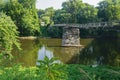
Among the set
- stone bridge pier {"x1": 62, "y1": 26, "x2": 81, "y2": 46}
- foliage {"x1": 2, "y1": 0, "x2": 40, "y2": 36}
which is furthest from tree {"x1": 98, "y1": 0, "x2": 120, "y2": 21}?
stone bridge pier {"x1": 62, "y1": 26, "x2": 81, "y2": 46}

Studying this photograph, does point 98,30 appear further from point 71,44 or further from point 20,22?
point 71,44

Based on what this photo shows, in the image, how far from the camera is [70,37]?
56312mm

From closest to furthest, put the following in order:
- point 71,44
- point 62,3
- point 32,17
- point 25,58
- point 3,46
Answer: point 3,46
point 25,58
point 71,44
point 32,17
point 62,3

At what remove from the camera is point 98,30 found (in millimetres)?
79375

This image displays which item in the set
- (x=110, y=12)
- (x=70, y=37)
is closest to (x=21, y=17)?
(x=70, y=37)

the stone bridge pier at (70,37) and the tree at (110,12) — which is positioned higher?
the tree at (110,12)

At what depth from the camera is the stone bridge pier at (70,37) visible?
54875 millimetres

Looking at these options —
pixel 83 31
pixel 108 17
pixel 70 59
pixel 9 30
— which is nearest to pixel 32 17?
pixel 83 31

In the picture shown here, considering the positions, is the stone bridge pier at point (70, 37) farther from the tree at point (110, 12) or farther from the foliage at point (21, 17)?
the tree at point (110, 12)

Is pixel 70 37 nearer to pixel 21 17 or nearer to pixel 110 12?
pixel 21 17

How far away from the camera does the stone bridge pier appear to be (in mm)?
54875

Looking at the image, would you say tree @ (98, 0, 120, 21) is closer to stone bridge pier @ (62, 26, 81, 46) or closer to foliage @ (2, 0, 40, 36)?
foliage @ (2, 0, 40, 36)

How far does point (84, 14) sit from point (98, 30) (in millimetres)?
6719

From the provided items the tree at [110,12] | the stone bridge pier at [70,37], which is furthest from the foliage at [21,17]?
the tree at [110,12]
